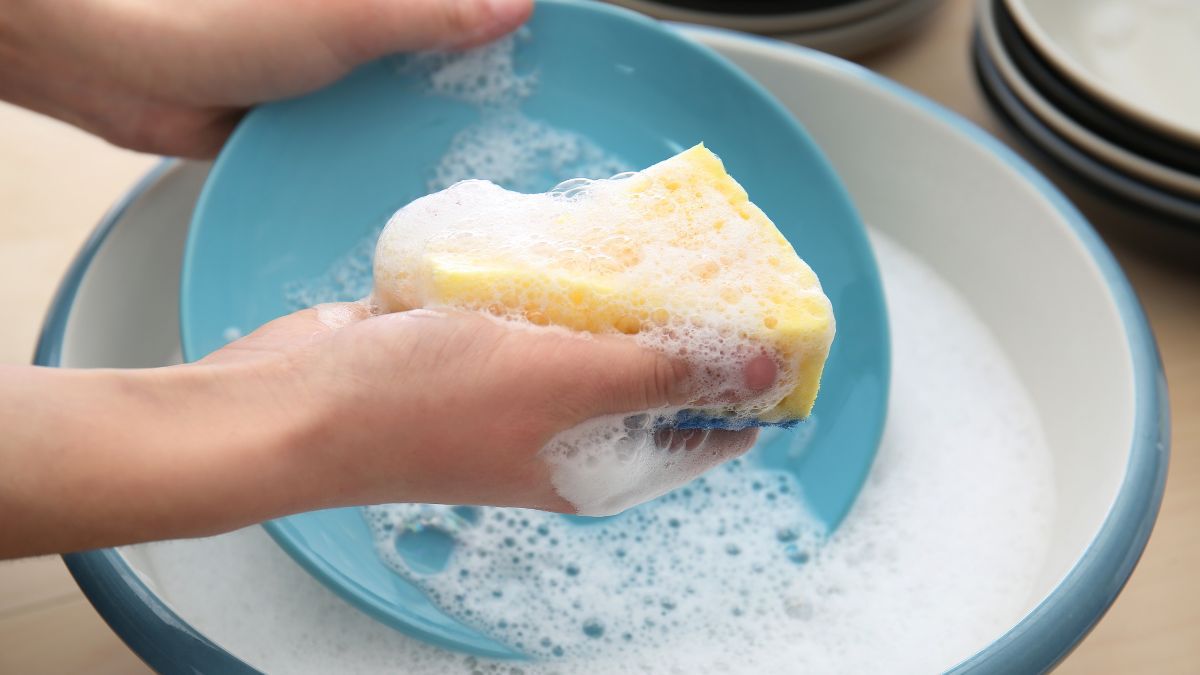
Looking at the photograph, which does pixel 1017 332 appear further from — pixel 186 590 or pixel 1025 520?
pixel 186 590

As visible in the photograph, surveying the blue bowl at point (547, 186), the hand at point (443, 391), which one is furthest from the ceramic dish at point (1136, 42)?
the hand at point (443, 391)

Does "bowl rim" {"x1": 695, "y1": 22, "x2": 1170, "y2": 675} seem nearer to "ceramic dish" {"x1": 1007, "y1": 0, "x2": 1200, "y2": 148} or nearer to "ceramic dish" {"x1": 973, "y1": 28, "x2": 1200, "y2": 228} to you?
"ceramic dish" {"x1": 973, "y1": 28, "x2": 1200, "y2": 228}

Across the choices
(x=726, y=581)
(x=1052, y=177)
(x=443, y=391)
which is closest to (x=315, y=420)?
(x=443, y=391)

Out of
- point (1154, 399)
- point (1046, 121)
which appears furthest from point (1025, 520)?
point (1046, 121)

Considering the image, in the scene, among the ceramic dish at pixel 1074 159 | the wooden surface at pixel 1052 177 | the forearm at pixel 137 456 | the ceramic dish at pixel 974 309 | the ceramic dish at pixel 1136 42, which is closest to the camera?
the forearm at pixel 137 456

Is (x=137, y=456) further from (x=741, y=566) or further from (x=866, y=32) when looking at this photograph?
(x=866, y=32)

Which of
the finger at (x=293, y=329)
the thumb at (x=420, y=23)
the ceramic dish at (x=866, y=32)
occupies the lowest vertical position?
the ceramic dish at (x=866, y=32)

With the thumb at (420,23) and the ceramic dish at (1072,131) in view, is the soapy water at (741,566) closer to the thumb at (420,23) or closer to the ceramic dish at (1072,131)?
the thumb at (420,23)
